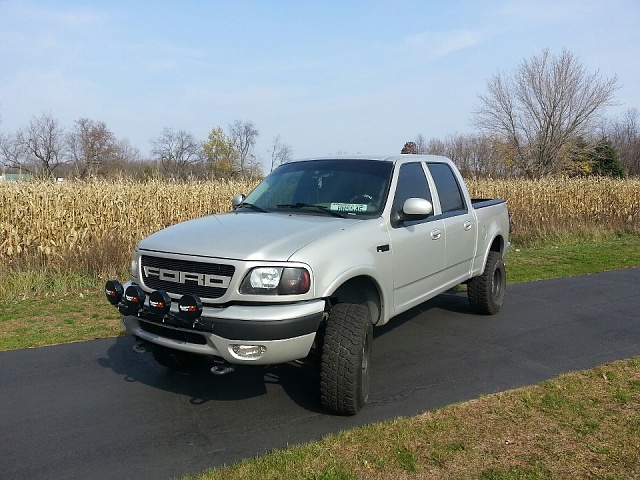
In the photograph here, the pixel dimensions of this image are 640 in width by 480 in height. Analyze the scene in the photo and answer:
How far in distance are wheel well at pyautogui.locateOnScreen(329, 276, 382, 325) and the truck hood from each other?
0.48m

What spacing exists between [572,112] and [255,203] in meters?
41.7

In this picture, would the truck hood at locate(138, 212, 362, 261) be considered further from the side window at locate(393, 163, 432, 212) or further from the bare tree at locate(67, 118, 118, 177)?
the bare tree at locate(67, 118, 118, 177)

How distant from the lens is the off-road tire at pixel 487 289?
6895 millimetres

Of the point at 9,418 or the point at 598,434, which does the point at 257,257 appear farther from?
the point at 598,434

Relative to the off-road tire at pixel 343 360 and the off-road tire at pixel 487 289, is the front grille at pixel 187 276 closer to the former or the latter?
the off-road tire at pixel 343 360

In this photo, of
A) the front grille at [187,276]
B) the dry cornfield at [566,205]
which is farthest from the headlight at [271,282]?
the dry cornfield at [566,205]

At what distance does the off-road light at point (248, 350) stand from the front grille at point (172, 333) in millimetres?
243

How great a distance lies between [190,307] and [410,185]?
2.60 meters

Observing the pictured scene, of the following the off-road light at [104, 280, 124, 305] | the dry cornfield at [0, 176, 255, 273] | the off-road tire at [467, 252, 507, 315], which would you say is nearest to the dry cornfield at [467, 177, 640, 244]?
the off-road tire at [467, 252, 507, 315]

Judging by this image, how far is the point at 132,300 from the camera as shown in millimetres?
4043

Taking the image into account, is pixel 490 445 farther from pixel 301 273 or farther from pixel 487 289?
pixel 487 289

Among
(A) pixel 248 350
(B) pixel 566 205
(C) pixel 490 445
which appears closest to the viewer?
(C) pixel 490 445

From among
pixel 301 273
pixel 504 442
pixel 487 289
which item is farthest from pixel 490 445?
pixel 487 289

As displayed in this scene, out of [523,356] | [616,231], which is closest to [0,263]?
[523,356]
